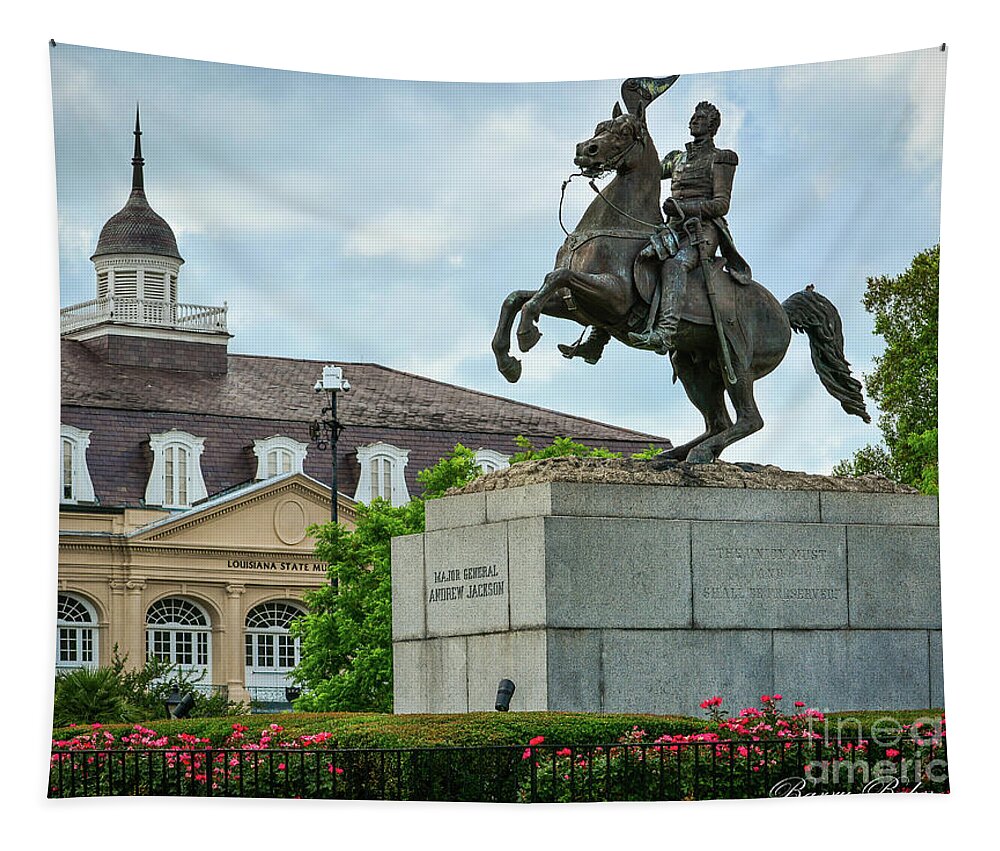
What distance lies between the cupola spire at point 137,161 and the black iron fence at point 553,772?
1800cm

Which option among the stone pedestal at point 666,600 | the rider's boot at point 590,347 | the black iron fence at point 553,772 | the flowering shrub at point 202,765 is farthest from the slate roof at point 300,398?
the black iron fence at point 553,772

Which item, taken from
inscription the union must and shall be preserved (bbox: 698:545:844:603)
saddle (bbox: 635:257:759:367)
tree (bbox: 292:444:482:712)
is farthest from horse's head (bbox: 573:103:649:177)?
tree (bbox: 292:444:482:712)

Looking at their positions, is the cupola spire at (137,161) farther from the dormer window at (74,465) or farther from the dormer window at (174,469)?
the dormer window at (174,469)

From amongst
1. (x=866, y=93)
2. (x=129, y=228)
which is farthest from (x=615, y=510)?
(x=129, y=228)

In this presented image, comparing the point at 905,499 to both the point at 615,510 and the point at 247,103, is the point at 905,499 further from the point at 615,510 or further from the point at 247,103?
the point at 247,103

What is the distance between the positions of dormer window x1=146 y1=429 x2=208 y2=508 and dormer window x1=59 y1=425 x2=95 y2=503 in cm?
152

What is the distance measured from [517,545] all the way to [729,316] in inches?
107

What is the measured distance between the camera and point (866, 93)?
24609 mm

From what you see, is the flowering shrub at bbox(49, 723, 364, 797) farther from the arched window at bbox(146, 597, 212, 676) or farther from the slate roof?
the arched window at bbox(146, 597, 212, 676)

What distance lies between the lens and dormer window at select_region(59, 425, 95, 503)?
127ft

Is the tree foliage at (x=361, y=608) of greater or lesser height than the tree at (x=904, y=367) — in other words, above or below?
below

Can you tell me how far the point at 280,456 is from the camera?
4181cm

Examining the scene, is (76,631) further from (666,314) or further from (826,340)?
(666,314)

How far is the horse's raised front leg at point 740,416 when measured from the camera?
49.4 feet
